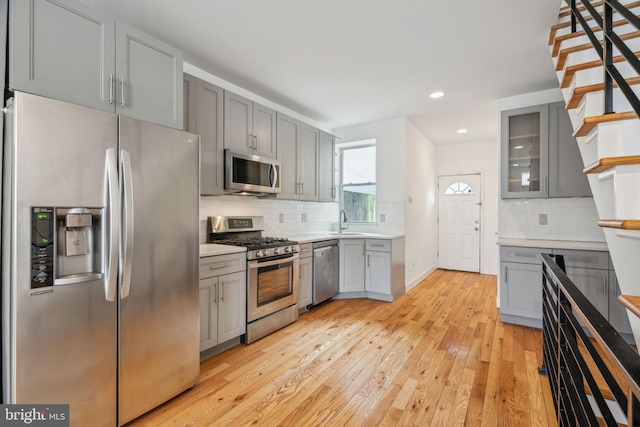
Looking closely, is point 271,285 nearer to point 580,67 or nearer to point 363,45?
point 363,45

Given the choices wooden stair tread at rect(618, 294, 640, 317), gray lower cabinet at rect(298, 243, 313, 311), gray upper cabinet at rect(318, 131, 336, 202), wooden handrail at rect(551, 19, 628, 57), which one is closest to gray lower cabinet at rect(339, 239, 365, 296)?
gray lower cabinet at rect(298, 243, 313, 311)

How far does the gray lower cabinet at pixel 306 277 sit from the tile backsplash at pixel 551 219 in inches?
99.0

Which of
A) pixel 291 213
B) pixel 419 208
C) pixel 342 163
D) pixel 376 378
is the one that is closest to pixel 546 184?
pixel 419 208

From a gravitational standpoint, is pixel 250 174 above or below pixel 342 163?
below

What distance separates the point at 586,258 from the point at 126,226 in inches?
155

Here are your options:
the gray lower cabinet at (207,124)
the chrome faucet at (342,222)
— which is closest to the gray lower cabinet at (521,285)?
the chrome faucet at (342,222)

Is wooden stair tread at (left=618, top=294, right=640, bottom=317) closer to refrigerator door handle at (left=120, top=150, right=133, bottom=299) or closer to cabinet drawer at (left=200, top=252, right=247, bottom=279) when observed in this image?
refrigerator door handle at (left=120, top=150, right=133, bottom=299)

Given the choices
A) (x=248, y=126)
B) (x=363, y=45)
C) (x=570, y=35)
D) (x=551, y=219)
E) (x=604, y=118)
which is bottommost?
(x=551, y=219)

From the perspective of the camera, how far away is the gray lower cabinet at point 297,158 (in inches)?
148

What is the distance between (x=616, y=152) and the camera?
125cm

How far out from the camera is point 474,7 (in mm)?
2152

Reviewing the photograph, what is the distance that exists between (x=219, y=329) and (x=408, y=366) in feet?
5.18

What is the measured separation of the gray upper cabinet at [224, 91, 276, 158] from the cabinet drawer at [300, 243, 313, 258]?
113 centimetres

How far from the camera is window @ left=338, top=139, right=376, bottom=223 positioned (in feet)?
16.3
